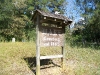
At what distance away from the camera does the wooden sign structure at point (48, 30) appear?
569 centimetres

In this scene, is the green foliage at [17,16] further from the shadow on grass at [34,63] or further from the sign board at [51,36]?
the sign board at [51,36]

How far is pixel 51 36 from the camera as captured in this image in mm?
6223

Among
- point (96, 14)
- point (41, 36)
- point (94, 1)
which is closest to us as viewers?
point (41, 36)

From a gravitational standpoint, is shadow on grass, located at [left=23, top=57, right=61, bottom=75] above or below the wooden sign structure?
below

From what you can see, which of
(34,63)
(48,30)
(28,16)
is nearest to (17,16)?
(28,16)

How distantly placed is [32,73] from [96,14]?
8.92m

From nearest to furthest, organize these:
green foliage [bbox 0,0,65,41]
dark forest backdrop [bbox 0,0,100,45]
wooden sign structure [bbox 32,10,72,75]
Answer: wooden sign structure [bbox 32,10,72,75]
dark forest backdrop [bbox 0,0,100,45]
green foliage [bbox 0,0,65,41]

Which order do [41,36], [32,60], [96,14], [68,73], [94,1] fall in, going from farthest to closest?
1. [94,1]
2. [96,14]
3. [32,60]
4. [68,73]
5. [41,36]

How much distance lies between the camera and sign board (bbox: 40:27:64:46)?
19.3 ft

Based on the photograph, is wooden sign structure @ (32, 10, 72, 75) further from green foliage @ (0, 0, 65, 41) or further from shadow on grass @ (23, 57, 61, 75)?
green foliage @ (0, 0, 65, 41)

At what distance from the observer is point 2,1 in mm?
21484

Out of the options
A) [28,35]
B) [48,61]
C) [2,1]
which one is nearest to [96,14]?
[48,61]

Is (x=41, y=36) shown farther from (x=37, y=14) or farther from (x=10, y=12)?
(x=10, y=12)

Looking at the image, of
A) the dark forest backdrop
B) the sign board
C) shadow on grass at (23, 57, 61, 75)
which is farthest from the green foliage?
the sign board
